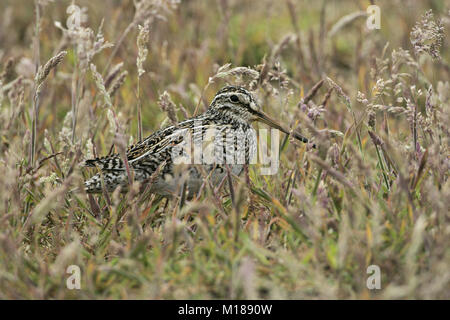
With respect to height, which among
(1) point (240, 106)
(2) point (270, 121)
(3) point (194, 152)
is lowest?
(3) point (194, 152)

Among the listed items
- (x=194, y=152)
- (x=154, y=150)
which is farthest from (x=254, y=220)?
(x=154, y=150)

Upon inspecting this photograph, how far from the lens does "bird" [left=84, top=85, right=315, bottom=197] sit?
3.49 metres

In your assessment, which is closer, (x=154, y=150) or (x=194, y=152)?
(x=194, y=152)

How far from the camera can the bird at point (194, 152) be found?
3.49 metres

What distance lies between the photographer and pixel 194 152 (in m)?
3.36

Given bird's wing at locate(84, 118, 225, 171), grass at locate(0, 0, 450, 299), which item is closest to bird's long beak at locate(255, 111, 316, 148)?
grass at locate(0, 0, 450, 299)

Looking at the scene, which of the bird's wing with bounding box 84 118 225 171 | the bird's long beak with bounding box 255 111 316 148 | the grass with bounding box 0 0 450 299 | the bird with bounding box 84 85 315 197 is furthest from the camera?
the bird's long beak with bounding box 255 111 316 148

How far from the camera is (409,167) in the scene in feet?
10.6

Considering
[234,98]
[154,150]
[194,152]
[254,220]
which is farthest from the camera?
[234,98]

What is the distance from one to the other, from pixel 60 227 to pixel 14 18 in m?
4.80

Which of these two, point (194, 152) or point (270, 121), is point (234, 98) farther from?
point (194, 152)

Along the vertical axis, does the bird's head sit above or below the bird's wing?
above

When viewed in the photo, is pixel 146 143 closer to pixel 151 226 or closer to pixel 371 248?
pixel 151 226

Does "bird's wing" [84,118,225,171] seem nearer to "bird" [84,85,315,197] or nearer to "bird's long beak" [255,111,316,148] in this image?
"bird" [84,85,315,197]
